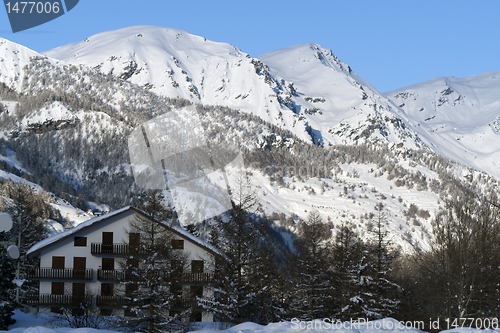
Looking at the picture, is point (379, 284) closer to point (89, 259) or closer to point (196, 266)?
point (196, 266)

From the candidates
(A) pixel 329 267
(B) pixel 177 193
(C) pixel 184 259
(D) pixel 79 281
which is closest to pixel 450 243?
(A) pixel 329 267

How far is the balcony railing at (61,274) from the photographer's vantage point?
139ft

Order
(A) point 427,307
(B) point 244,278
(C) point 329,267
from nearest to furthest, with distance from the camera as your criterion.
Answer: (B) point 244,278 → (A) point 427,307 → (C) point 329,267

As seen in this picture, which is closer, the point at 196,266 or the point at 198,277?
the point at 198,277

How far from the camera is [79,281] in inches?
1663

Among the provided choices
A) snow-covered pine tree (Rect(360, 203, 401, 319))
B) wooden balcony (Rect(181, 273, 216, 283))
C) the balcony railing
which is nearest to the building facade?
the balcony railing

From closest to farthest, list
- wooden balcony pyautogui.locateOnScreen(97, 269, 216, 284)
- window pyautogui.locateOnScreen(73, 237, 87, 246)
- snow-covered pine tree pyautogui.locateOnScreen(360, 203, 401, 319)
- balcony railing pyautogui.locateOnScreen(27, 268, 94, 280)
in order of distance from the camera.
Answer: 1. wooden balcony pyautogui.locateOnScreen(97, 269, 216, 284)
2. snow-covered pine tree pyautogui.locateOnScreen(360, 203, 401, 319)
3. balcony railing pyautogui.locateOnScreen(27, 268, 94, 280)
4. window pyautogui.locateOnScreen(73, 237, 87, 246)

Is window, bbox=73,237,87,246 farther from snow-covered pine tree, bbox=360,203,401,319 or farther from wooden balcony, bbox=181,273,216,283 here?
snow-covered pine tree, bbox=360,203,401,319

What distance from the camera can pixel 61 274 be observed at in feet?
140

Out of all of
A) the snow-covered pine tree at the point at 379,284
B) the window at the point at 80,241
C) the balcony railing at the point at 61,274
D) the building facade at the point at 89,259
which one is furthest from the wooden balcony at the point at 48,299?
the snow-covered pine tree at the point at 379,284

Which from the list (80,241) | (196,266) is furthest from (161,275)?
(80,241)

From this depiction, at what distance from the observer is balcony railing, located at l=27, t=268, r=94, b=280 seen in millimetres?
42219

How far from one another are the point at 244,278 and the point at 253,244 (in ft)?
7.29

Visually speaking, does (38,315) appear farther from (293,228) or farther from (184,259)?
(293,228)
